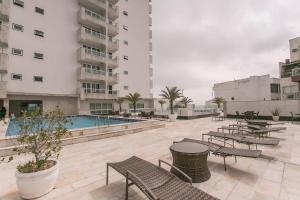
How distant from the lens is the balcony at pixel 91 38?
2453cm

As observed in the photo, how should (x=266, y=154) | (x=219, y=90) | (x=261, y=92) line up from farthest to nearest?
(x=219, y=90) → (x=261, y=92) → (x=266, y=154)

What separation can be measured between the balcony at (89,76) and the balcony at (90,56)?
1.82 meters

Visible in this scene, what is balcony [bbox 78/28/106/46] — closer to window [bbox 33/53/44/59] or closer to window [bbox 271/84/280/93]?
window [bbox 33/53/44/59]

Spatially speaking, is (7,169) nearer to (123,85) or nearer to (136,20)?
(123,85)

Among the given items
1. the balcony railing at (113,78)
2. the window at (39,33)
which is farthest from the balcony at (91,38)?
the balcony railing at (113,78)

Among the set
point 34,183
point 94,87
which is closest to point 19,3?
point 94,87

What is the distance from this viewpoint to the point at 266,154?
5.86m

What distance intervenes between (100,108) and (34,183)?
81.9ft

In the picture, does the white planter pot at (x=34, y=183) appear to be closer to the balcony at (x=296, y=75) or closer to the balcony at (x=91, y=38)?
the balcony at (x=296, y=75)

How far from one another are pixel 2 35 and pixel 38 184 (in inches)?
883

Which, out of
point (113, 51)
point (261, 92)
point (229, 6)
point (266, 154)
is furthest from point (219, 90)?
point (266, 154)

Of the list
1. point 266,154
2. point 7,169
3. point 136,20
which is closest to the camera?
point 7,169

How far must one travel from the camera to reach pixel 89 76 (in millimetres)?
24781

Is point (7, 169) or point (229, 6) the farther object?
point (229, 6)
